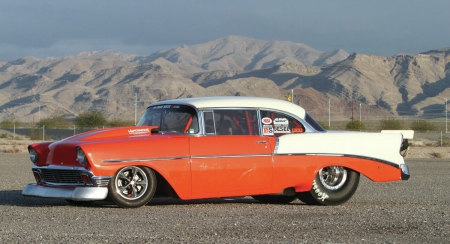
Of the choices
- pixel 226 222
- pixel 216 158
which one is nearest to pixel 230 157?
pixel 216 158

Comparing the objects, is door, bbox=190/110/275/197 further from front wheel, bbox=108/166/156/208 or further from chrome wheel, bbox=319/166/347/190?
chrome wheel, bbox=319/166/347/190

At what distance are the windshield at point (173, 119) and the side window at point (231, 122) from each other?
0.65ft

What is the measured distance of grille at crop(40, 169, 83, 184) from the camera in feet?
30.3

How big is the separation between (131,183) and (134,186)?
0.24ft

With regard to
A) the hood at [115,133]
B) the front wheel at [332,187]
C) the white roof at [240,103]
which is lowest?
the front wheel at [332,187]

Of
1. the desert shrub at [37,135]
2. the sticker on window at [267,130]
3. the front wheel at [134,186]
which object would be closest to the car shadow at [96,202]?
the front wheel at [134,186]

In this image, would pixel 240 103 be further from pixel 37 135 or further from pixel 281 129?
pixel 37 135

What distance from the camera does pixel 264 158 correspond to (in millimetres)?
9906

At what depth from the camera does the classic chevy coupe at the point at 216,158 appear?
921cm

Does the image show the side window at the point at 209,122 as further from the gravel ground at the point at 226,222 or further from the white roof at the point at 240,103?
the gravel ground at the point at 226,222

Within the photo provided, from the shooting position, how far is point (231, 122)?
1011 cm

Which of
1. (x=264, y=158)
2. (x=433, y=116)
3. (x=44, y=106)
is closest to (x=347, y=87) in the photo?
(x=433, y=116)

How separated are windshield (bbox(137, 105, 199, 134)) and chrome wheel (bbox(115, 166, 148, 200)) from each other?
96cm

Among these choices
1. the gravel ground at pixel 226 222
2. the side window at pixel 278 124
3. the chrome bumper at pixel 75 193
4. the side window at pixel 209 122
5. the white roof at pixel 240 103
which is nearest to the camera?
the gravel ground at pixel 226 222
